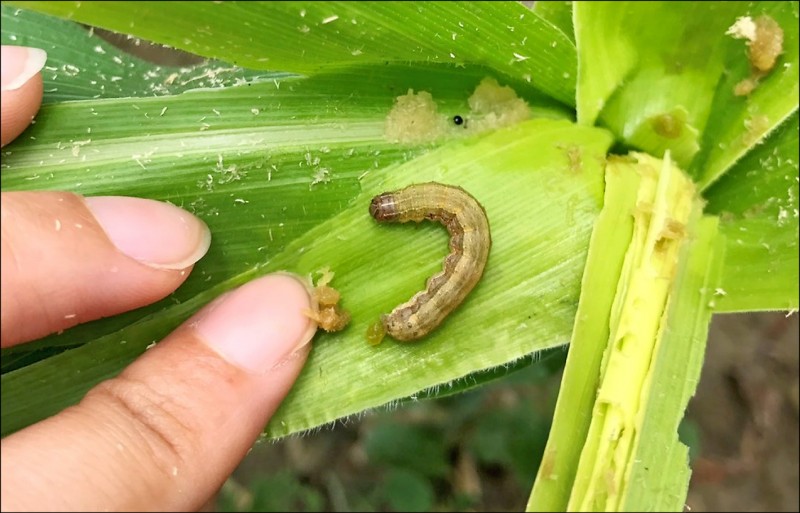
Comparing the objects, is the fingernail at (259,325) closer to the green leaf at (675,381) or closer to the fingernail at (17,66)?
the fingernail at (17,66)

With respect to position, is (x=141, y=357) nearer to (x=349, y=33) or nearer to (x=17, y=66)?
(x=17, y=66)

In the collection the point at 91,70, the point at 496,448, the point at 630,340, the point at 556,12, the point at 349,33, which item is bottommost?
the point at 496,448

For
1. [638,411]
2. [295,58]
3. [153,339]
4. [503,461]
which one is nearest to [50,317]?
[153,339]

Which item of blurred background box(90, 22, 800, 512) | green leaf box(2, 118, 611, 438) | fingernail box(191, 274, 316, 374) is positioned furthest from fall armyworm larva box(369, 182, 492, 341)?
blurred background box(90, 22, 800, 512)

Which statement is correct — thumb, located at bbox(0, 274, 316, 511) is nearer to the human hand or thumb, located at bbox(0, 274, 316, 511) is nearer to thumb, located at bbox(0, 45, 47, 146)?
the human hand

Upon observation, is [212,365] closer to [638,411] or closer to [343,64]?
[343,64]

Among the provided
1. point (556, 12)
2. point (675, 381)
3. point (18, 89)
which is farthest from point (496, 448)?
point (18, 89)

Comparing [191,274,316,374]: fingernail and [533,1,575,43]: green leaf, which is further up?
[533,1,575,43]: green leaf
